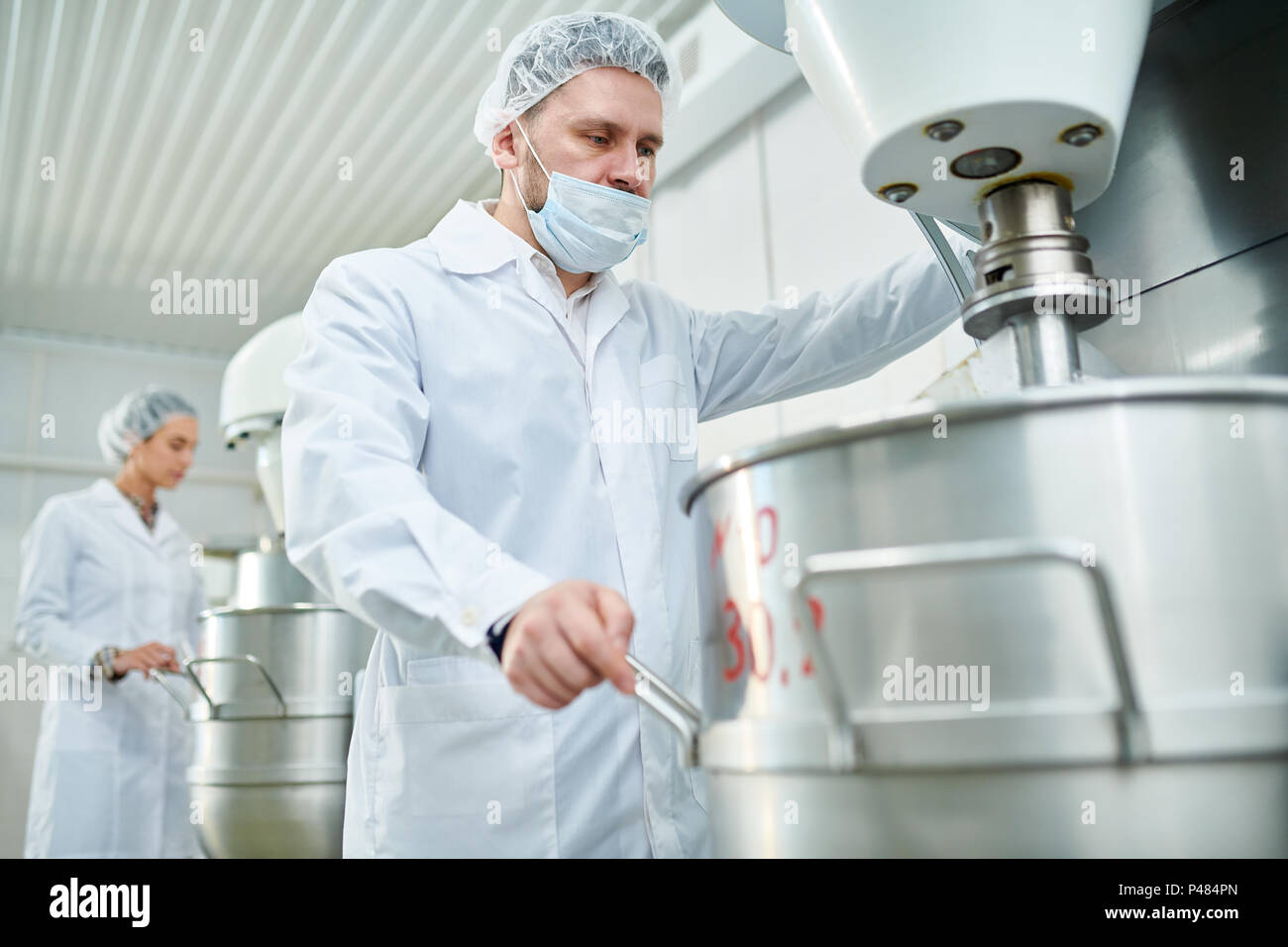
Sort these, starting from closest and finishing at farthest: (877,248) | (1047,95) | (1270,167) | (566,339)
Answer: (1047,95) < (1270,167) < (566,339) < (877,248)

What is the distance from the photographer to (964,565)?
397 mm

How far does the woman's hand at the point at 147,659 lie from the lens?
2.16 metres

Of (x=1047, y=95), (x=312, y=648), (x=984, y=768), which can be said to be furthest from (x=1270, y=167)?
(x=312, y=648)

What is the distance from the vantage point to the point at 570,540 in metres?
0.88

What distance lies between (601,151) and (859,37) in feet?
1.65

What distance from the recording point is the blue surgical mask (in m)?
1.03

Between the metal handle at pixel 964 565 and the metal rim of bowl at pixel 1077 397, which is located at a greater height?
the metal rim of bowl at pixel 1077 397

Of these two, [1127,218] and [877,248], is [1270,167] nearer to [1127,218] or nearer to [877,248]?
[1127,218]

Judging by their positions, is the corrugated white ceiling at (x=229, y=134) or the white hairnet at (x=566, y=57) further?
the corrugated white ceiling at (x=229, y=134)
